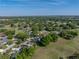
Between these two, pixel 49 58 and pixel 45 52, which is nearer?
pixel 49 58

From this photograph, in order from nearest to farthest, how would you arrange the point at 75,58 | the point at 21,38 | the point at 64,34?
1. the point at 75,58
2. the point at 21,38
3. the point at 64,34

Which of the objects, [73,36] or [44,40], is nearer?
[44,40]

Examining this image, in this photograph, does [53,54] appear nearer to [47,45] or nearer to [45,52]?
[45,52]

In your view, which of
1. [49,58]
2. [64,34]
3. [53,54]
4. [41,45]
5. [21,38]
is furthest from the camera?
[64,34]

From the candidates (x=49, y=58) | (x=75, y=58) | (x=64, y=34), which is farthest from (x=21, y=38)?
(x=75, y=58)

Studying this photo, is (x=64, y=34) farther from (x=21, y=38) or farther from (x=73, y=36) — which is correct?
(x=21, y=38)

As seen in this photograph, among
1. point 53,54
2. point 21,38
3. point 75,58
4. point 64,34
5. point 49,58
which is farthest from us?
point 64,34

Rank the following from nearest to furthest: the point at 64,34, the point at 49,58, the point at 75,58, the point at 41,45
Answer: the point at 75,58 → the point at 49,58 → the point at 41,45 → the point at 64,34

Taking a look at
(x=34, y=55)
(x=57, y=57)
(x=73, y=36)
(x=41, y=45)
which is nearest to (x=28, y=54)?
(x=34, y=55)
